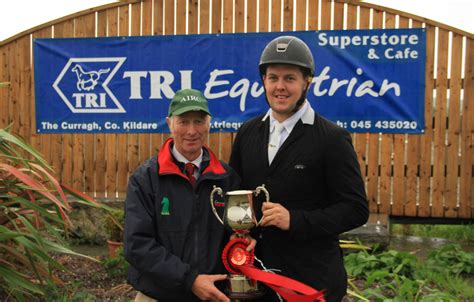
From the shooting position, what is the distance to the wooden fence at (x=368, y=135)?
546 centimetres

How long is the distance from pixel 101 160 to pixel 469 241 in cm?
433

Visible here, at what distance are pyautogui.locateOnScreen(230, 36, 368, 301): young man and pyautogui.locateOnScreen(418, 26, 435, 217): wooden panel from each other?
3.62 metres

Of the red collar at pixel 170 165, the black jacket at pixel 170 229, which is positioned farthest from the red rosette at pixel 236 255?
the red collar at pixel 170 165

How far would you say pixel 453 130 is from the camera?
215 inches

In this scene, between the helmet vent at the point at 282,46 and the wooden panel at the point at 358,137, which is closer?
the helmet vent at the point at 282,46

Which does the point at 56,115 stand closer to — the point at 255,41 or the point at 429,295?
the point at 255,41

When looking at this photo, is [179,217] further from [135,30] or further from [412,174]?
[135,30]

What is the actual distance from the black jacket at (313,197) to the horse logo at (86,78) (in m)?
4.47

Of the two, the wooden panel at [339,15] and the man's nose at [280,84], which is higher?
the wooden panel at [339,15]

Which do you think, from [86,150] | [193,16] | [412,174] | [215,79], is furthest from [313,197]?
[86,150]

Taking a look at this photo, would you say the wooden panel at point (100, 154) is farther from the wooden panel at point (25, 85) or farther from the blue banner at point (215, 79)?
the wooden panel at point (25, 85)

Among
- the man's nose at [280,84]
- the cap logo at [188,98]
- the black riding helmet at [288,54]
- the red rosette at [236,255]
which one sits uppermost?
the black riding helmet at [288,54]

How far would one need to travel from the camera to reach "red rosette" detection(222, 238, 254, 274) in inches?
82.4

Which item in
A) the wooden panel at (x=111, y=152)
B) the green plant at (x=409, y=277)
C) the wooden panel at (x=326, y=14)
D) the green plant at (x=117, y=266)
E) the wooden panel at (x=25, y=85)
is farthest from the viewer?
the wooden panel at (x=25, y=85)
